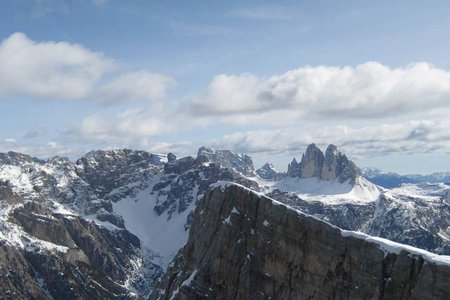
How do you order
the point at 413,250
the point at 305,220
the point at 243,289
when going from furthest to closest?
the point at 243,289 → the point at 305,220 → the point at 413,250

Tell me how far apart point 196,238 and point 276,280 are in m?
18.1

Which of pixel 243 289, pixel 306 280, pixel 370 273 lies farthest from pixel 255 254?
pixel 370 273

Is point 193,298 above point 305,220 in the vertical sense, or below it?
below

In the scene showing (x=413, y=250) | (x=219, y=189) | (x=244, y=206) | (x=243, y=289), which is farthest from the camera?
(x=219, y=189)

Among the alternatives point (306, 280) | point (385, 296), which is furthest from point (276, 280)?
point (385, 296)

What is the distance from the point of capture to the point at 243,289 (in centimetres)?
6938

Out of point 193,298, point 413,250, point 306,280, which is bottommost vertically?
point 193,298

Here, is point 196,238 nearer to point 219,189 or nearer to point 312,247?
point 219,189

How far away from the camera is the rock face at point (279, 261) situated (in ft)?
180

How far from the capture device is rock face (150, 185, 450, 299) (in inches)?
2159

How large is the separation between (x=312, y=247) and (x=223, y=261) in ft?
46.4

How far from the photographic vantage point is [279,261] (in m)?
66.4

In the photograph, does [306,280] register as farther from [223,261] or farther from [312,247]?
[223,261]

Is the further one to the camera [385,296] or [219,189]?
[219,189]
